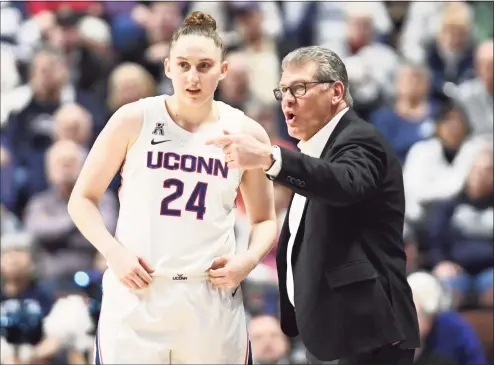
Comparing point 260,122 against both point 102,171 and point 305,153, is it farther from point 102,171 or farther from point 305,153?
point 102,171

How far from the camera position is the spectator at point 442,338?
19.7 feet

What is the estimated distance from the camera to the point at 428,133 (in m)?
7.14

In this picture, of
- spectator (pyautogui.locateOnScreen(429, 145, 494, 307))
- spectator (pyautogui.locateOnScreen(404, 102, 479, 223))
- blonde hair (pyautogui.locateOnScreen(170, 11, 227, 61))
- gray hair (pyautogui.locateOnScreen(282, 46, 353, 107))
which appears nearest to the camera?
blonde hair (pyautogui.locateOnScreen(170, 11, 227, 61))

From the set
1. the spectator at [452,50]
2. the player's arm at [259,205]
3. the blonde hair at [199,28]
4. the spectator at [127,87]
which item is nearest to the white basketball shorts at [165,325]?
the player's arm at [259,205]

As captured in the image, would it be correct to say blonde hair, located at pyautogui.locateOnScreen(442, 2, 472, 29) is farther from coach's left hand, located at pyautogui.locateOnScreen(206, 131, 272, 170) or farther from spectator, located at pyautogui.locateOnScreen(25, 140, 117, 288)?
coach's left hand, located at pyautogui.locateOnScreen(206, 131, 272, 170)

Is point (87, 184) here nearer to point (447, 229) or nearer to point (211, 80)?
point (211, 80)

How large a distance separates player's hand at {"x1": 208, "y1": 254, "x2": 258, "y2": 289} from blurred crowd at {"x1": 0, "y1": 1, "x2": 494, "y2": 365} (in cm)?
282

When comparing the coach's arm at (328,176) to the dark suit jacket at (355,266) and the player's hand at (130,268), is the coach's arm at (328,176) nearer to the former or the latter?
the dark suit jacket at (355,266)

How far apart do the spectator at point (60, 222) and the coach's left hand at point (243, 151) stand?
12.1 feet

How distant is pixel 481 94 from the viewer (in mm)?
7234

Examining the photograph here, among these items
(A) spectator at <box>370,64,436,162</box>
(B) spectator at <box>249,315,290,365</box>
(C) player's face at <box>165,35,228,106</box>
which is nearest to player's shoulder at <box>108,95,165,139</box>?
(C) player's face at <box>165,35,228,106</box>

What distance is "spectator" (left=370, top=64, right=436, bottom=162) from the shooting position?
281 inches

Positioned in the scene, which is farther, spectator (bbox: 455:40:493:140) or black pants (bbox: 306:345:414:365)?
spectator (bbox: 455:40:493:140)

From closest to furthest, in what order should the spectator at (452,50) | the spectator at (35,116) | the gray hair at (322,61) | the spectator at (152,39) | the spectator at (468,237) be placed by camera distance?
the gray hair at (322,61), the spectator at (468,237), the spectator at (35,116), the spectator at (152,39), the spectator at (452,50)
